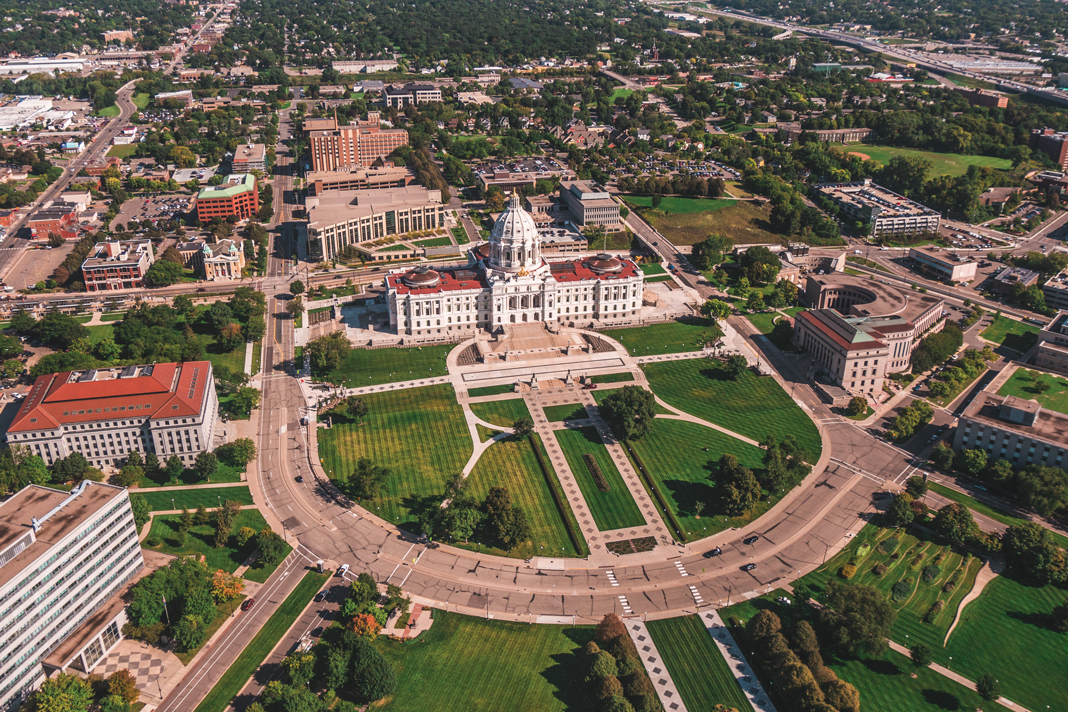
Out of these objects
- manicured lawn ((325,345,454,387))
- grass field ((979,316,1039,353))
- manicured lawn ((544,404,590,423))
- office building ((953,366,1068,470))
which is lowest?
manicured lawn ((544,404,590,423))

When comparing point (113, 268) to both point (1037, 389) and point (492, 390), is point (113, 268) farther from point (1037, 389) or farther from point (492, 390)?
point (1037, 389)

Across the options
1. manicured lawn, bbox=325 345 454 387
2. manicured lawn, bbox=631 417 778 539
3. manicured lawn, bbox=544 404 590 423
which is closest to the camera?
manicured lawn, bbox=631 417 778 539

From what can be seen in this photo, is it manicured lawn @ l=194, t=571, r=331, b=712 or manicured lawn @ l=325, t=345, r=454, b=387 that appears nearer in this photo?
manicured lawn @ l=194, t=571, r=331, b=712

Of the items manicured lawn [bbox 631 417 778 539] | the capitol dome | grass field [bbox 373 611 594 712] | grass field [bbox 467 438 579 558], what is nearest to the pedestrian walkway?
grass field [bbox 373 611 594 712]

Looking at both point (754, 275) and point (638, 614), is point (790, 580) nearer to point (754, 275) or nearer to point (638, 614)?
point (638, 614)

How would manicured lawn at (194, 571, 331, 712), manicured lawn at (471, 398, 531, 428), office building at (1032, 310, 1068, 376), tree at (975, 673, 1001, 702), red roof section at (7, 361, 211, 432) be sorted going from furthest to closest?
office building at (1032, 310, 1068, 376) < manicured lawn at (471, 398, 531, 428) < red roof section at (7, 361, 211, 432) < tree at (975, 673, 1001, 702) < manicured lawn at (194, 571, 331, 712)

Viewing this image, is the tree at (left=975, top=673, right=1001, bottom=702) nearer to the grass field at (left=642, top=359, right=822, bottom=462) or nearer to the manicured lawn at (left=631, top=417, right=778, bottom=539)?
the manicured lawn at (left=631, top=417, right=778, bottom=539)

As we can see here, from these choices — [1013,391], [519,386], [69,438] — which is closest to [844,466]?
[1013,391]

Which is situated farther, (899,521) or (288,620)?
(899,521)
